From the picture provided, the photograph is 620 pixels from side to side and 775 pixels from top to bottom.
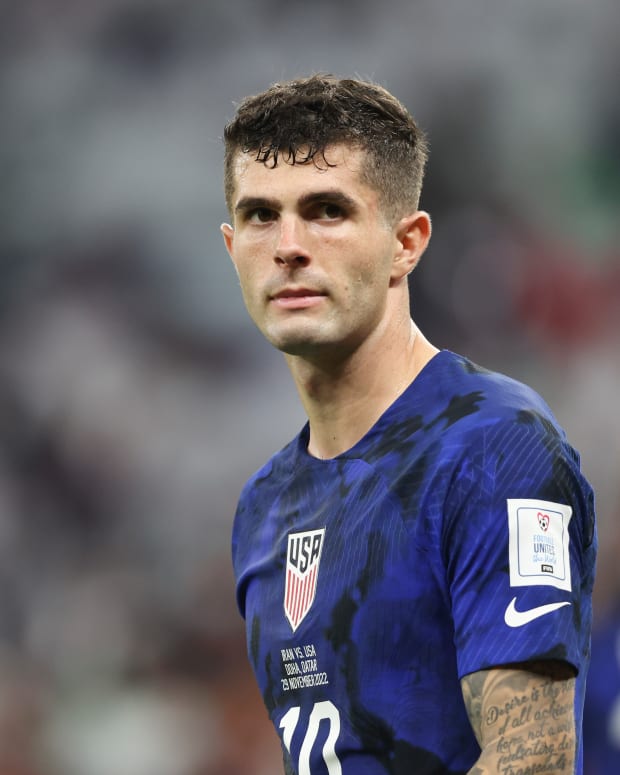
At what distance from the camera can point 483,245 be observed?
674cm

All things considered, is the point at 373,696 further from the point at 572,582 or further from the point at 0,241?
the point at 0,241

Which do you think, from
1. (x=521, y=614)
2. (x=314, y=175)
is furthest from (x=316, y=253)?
(x=521, y=614)

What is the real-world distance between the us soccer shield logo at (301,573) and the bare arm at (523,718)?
1.66 feet

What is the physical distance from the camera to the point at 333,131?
2.60 meters

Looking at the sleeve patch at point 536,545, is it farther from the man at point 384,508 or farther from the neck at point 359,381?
the neck at point 359,381

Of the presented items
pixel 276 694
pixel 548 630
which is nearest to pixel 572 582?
pixel 548 630

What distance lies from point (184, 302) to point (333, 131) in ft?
13.5

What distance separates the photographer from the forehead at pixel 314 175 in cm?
255

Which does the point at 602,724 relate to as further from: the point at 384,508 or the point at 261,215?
the point at 261,215

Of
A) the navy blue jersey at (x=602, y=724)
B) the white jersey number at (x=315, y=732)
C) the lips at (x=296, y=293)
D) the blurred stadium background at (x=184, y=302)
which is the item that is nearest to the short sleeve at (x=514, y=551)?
the white jersey number at (x=315, y=732)

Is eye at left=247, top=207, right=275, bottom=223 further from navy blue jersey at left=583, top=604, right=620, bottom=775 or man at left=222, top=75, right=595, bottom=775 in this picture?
navy blue jersey at left=583, top=604, right=620, bottom=775

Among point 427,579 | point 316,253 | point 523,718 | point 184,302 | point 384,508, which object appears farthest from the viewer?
point 184,302

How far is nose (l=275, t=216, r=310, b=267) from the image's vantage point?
253 centimetres

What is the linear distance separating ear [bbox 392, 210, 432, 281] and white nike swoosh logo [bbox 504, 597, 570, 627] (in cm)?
83
